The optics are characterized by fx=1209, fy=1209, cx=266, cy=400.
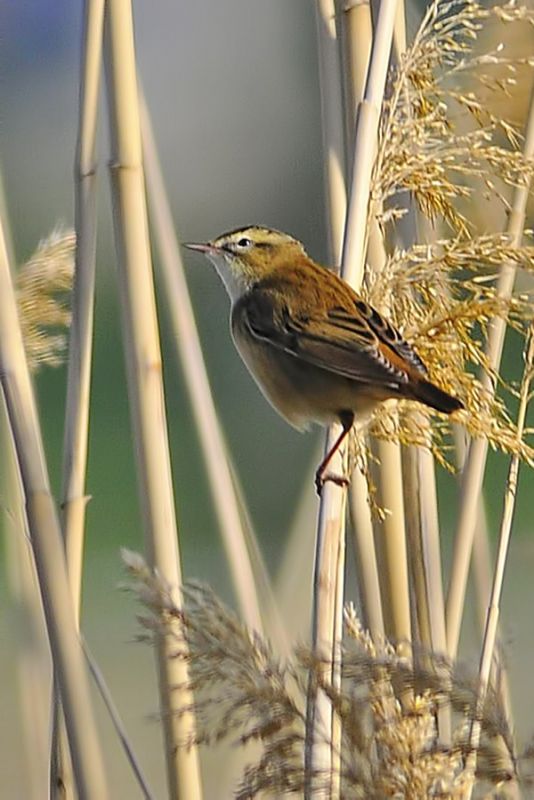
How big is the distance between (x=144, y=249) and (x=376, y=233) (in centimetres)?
34

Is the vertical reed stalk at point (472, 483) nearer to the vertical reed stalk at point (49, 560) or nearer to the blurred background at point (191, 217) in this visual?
the vertical reed stalk at point (49, 560)

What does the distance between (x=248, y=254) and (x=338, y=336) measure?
0.39 metres

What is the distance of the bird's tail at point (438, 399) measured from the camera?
148 cm

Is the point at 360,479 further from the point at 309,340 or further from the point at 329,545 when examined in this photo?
the point at 329,545

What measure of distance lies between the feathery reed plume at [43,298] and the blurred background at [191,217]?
182 centimetres

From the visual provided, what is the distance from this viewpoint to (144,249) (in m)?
1.67

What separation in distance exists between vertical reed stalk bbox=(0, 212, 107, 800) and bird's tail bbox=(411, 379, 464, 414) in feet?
1.55

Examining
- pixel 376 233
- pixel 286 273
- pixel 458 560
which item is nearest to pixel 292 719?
pixel 458 560

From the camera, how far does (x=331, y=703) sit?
107 cm

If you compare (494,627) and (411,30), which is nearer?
(494,627)

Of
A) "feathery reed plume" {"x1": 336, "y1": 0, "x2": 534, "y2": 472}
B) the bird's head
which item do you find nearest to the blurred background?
the bird's head

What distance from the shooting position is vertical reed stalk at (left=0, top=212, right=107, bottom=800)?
132 cm

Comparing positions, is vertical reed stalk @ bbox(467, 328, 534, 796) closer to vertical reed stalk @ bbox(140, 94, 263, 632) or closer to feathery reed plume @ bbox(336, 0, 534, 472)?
feathery reed plume @ bbox(336, 0, 534, 472)

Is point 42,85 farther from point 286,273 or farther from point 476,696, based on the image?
point 476,696
